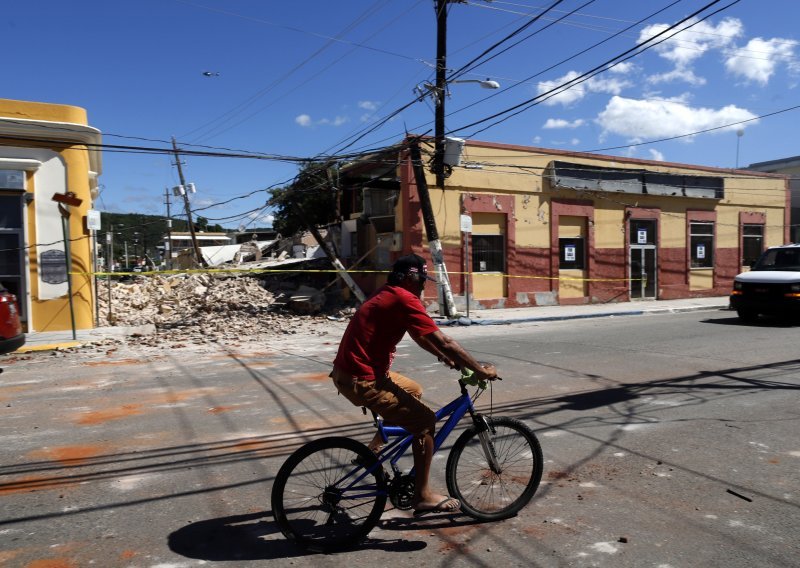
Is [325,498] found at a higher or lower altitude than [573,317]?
higher

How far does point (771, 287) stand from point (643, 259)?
30.2 ft

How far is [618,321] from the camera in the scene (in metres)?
17.2

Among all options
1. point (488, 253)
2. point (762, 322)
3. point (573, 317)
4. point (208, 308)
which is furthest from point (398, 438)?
point (488, 253)

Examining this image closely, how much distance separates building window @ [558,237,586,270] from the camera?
71.1ft

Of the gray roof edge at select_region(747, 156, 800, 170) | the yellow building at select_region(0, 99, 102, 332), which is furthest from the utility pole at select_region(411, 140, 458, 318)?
the gray roof edge at select_region(747, 156, 800, 170)

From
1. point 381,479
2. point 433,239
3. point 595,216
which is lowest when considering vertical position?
point 381,479

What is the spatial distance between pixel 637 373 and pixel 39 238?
43.1ft

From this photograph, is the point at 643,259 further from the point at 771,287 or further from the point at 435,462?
the point at 435,462

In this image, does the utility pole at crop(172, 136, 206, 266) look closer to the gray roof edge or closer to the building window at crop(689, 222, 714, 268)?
the building window at crop(689, 222, 714, 268)

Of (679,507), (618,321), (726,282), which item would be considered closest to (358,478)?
(679,507)

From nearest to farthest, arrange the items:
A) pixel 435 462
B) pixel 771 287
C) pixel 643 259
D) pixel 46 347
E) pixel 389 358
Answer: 1. pixel 389 358
2. pixel 435 462
3. pixel 46 347
4. pixel 771 287
5. pixel 643 259

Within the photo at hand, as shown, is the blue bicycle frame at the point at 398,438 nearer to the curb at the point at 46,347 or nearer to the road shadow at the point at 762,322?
the curb at the point at 46,347

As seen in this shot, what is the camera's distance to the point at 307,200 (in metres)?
34.2

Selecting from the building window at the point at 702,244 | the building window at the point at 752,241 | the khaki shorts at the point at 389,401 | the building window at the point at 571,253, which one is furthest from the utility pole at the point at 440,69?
the building window at the point at 752,241
